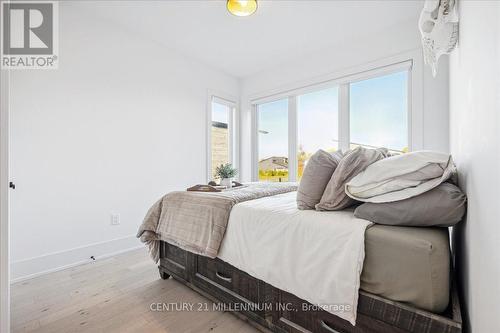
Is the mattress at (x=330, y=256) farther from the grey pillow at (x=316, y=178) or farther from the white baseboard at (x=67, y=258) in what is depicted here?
the white baseboard at (x=67, y=258)

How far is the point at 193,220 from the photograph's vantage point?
1.68m

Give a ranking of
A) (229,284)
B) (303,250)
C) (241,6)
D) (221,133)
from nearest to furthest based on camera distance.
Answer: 1. (303,250)
2. (229,284)
3. (241,6)
4. (221,133)

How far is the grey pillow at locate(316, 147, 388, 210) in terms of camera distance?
3.84 feet

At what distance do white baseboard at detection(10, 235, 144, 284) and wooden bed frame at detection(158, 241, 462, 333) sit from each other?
1025mm

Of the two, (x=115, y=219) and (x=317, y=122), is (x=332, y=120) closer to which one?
(x=317, y=122)

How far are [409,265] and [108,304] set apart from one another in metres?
1.91

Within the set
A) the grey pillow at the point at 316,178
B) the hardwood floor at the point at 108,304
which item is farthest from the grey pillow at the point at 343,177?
the hardwood floor at the point at 108,304

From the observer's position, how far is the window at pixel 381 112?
9.47 ft

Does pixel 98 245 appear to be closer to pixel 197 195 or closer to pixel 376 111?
pixel 197 195

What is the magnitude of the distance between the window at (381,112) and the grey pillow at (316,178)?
2161 millimetres

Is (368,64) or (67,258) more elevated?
(368,64)

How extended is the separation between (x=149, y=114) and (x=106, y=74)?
0.63 metres

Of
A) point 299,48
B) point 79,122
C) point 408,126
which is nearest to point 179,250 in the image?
point 79,122

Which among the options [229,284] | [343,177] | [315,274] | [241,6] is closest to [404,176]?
[343,177]
